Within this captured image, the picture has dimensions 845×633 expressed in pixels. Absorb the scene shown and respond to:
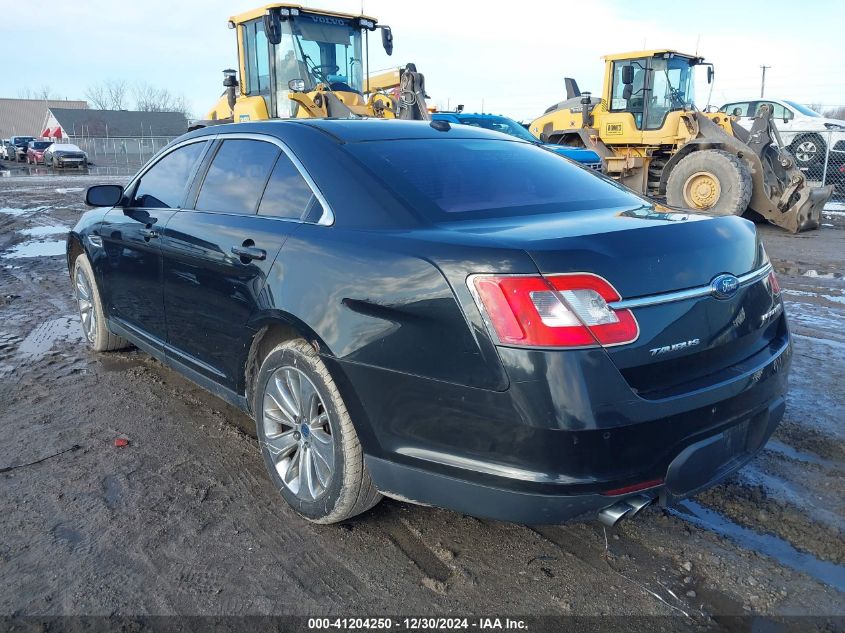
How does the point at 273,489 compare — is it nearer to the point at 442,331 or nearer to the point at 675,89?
the point at 442,331

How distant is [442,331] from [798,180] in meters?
11.7

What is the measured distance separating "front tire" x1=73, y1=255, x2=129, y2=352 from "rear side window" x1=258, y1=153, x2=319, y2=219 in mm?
2270

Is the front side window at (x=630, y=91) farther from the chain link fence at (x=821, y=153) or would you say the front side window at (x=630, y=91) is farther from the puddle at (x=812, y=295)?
the puddle at (x=812, y=295)

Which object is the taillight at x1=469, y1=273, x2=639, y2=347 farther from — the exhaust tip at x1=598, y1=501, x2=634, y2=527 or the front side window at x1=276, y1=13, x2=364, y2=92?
the front side window at x1=276, y1=13, x2=364, y2=92

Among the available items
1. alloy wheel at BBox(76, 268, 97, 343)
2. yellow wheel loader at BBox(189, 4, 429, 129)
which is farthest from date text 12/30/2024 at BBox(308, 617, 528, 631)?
yellow wheel loader at BBox(189, 4, 429, 129)

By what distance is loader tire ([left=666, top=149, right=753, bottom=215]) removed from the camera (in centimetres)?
1141

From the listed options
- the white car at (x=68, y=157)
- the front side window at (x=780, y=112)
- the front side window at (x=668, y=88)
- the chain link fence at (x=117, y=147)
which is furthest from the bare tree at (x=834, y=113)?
the chain link fence at (x=117, y=147)

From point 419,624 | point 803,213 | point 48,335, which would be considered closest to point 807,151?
point 803,213

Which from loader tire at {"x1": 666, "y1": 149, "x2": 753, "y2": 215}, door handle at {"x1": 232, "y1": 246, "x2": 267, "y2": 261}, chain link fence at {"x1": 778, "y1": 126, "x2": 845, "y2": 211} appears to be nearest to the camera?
door handle at {"x1": 232, "y1": 246, "x2": 267, "y2": 261}

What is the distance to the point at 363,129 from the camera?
10.9 feet

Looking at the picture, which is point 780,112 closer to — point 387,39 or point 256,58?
point 387,39

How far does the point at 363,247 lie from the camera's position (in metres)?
2.56

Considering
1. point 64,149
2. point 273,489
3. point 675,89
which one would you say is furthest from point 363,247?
point 64,149

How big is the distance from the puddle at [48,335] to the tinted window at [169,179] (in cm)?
163
